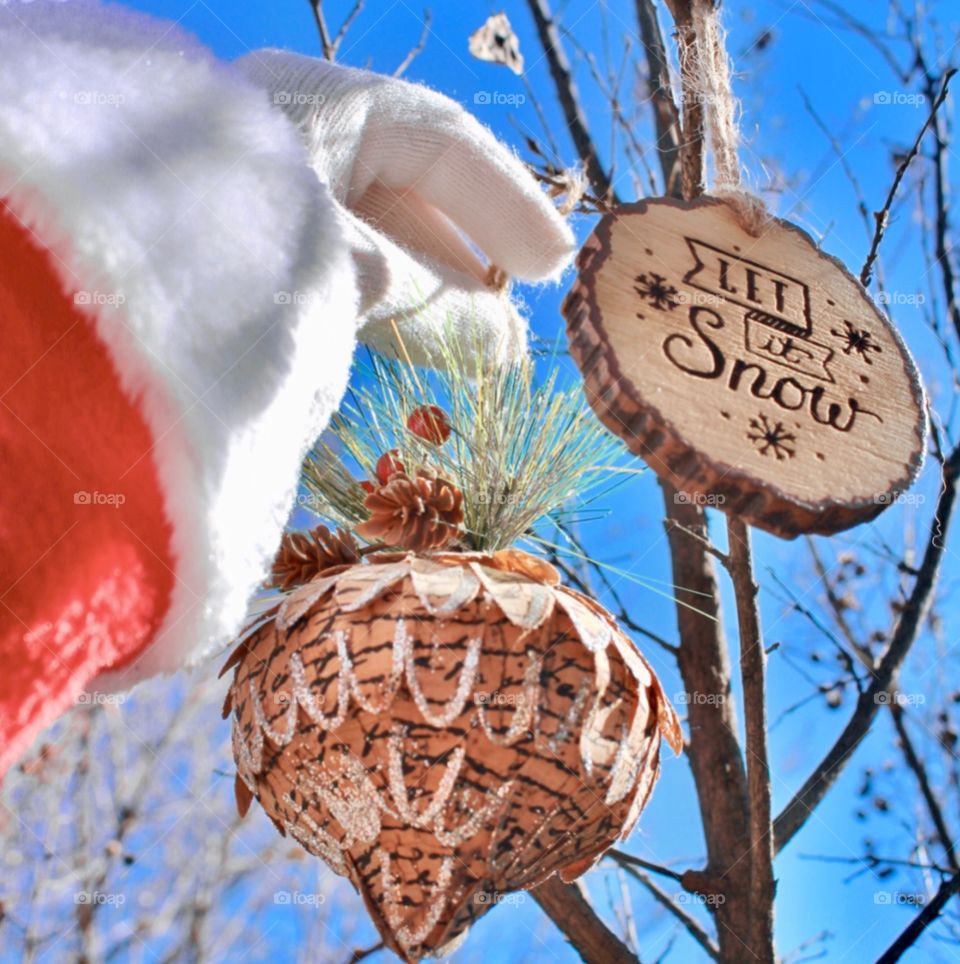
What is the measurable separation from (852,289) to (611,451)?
25cm

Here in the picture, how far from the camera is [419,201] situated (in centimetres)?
95

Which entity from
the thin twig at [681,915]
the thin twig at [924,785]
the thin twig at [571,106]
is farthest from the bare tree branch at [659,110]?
the thin twig at [681,915]

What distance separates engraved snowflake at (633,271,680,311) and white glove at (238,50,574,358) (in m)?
0.18

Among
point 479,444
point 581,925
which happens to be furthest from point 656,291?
point 581,925

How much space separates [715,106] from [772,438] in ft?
1.22

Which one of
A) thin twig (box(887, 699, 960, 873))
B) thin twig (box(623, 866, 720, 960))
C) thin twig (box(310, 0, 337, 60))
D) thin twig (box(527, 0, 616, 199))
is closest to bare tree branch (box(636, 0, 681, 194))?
thin twig (box(527, 0, 616, 199))

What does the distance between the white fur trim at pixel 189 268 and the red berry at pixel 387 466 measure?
22 cm

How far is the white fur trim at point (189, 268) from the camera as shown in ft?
1.90

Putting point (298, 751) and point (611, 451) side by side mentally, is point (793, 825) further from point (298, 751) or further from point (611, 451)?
point (298, 751)

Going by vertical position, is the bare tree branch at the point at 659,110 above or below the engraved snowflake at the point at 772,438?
above

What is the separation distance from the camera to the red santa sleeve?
579 millimetres

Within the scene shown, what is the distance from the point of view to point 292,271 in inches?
24.5

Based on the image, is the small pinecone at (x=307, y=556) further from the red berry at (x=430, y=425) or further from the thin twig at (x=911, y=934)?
the thin twig at (x=911, y=934)

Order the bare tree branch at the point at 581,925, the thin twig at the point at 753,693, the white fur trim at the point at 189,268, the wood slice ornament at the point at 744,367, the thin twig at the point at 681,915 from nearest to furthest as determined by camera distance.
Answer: the white fur trim at the point at 189,268
the wood slice ornament at the point at 744,367
the thin twig at the point at 753,693
the bare tree branch at the point at 581,925
the thin twig at the point at 681,915
